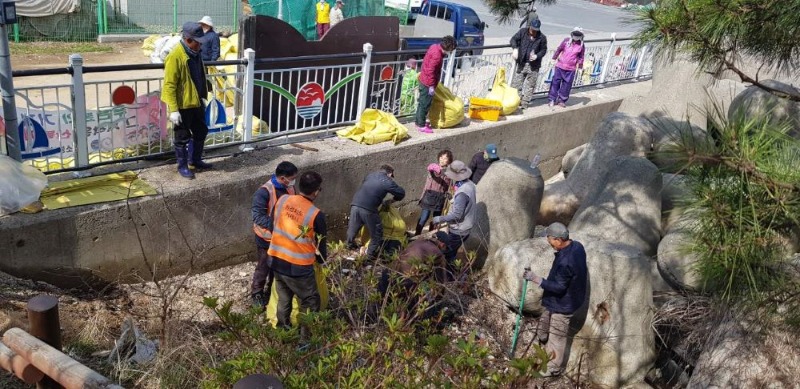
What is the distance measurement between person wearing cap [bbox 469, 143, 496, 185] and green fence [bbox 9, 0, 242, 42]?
37.6 feet

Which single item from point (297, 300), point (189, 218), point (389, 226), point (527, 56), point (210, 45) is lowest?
point (389, 226)

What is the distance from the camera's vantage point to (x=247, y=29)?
746cm

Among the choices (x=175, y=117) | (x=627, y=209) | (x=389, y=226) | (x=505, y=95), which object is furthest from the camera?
(x=505, y=95)

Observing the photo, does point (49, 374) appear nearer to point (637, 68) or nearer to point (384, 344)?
point (384, 344)

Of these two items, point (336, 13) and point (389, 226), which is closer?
point (389, 226)

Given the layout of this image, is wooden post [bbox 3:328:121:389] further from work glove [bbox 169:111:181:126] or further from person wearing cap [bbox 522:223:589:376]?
person wearing cap [bbox 522:223:589:376]

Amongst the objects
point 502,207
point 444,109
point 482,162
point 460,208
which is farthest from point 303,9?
point 460,208

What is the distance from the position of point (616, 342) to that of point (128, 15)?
575 inches

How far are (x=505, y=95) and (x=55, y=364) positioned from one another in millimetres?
7439

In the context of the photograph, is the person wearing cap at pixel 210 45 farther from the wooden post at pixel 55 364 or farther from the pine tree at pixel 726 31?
the pine tree at pixel 726 31

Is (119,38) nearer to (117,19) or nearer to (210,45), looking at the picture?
(117,19)

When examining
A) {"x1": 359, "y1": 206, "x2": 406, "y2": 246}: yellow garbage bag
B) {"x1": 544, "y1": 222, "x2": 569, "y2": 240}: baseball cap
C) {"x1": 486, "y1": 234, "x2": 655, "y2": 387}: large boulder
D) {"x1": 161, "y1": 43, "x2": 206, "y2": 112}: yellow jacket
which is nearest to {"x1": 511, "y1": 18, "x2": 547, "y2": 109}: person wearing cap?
{"x1": 359, "y1": 206, "x2": 406, "y2": 246}: yellow garbage bag

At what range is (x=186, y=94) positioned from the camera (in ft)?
18.6

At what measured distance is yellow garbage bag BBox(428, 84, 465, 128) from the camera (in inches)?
330
